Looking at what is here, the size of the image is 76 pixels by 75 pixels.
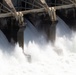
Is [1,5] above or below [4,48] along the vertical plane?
above

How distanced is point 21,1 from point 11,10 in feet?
10.2

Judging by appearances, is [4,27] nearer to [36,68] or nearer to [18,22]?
[18,22]

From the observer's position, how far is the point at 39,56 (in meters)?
23.7

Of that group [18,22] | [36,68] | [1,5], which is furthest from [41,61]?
[1,5]

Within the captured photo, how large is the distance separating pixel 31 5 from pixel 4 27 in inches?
141

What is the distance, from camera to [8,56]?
873 inches

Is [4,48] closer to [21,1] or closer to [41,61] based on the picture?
[41,61]

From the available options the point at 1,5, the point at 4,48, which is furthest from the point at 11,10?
the point at 4,48

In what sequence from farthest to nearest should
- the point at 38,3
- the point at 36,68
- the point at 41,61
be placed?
the point at 38,3 → the point at 41,61 → the point at 36,68

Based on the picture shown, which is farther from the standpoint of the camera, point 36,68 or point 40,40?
point 40,40

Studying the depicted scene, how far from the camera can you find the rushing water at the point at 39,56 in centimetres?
2122

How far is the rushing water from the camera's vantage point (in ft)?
69.6

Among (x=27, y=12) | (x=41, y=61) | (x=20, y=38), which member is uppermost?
(x=27, y=12)

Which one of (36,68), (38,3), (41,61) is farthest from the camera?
(38,3)
